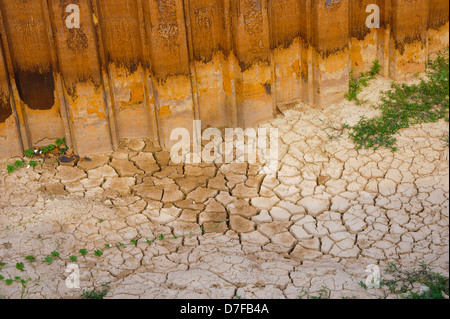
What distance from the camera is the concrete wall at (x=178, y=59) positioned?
551cm

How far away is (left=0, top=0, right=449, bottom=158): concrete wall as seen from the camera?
5.51 m

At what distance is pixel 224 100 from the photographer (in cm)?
606

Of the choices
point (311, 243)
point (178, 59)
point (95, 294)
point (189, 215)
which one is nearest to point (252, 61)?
point (178, 59)

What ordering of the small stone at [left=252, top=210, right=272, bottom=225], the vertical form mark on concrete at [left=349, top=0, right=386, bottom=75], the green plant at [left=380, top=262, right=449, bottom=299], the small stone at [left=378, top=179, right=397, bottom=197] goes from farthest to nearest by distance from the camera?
the vertical form mark on concrete at [left=349, top=0, right=386, bottom=75] < the small stone at [left=378, top=179, right=397, bottom=197] < the small stone at [left=252, top=210, right=272, bottom=225] < the green plant at [left=380, top=262, right=449, bottom=299]

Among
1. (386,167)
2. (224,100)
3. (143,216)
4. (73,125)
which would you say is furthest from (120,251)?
(386,167)

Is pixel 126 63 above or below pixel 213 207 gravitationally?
above

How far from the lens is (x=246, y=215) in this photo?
523 cm

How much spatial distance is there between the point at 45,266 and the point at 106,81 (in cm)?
190

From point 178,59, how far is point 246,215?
1503mm

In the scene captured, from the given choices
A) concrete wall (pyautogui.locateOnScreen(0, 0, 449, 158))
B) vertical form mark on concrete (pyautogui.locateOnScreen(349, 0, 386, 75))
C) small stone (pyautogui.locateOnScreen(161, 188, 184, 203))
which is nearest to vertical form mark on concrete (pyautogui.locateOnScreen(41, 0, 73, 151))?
concrete wall (pyautogui.locateOnScreen(0, 0, 449, 158))

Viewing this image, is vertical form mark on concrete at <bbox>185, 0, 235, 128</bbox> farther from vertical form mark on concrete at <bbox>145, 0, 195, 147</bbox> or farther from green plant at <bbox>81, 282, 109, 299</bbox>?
green plant at <bbox>81, 282, 109, 299</bbox>

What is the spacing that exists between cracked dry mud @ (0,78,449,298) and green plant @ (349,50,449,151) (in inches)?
3.8

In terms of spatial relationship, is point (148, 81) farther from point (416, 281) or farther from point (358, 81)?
point (416, 281)

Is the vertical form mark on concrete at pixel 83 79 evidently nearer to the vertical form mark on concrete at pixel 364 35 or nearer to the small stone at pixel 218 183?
the small stone at pixel 218 183
